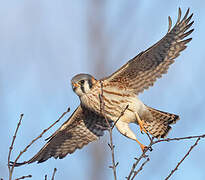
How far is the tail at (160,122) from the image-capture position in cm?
553

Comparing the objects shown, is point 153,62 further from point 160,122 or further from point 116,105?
point 160,122

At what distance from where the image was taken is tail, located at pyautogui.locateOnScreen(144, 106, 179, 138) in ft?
18.1

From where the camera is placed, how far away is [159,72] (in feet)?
17.0

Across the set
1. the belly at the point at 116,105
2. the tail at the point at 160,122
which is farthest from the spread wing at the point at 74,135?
the tail at the point at 160,122

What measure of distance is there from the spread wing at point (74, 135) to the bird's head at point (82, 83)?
490 millimetres

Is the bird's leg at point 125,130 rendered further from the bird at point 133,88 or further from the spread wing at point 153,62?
the spread wing at point 153,62

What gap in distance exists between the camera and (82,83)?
5.02 m

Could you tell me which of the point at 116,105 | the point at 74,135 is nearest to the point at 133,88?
the point at 116,105

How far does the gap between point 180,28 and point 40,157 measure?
2822mm

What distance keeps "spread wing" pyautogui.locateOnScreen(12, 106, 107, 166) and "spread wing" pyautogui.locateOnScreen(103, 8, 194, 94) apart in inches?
32.5

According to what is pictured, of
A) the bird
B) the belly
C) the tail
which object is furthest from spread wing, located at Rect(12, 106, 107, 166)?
the tail

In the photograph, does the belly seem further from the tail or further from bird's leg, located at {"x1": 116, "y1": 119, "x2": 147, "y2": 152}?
the tail

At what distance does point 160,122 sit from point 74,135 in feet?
4.63

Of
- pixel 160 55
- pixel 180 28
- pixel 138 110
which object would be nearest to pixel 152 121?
pixel 138 110
